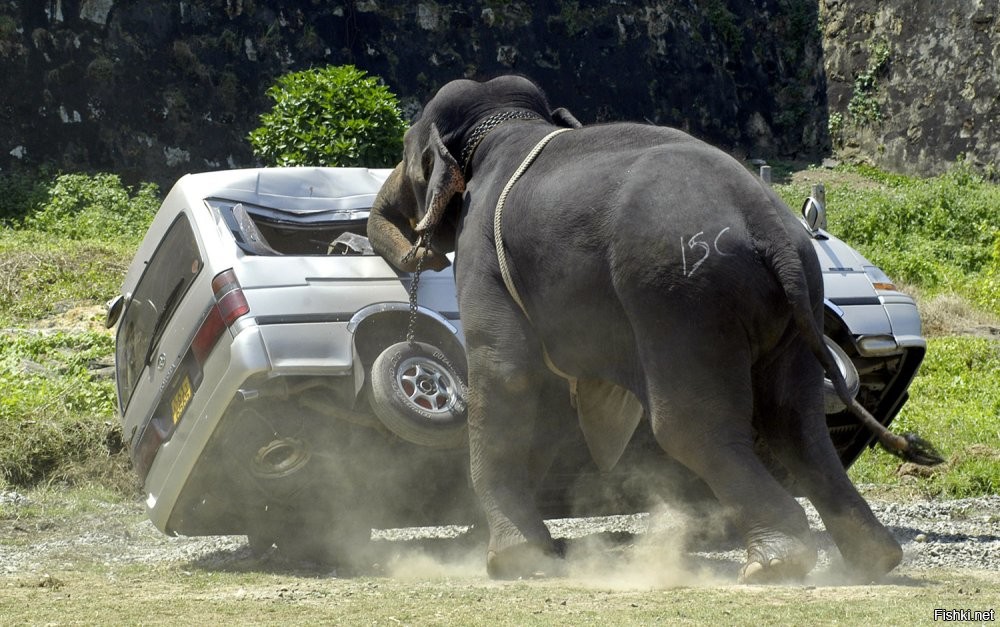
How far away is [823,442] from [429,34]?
44.8ft

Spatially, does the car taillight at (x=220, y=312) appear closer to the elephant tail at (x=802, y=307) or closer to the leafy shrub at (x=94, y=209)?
the elephant tail at (x=802, y=307)

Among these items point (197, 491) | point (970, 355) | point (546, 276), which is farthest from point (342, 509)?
point (970, 355)

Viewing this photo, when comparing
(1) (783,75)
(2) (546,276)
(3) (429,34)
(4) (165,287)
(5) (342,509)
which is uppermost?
(2) (546,276)

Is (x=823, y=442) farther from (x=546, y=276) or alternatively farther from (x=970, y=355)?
(x=970, y=355)

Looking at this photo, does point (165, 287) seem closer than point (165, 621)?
No

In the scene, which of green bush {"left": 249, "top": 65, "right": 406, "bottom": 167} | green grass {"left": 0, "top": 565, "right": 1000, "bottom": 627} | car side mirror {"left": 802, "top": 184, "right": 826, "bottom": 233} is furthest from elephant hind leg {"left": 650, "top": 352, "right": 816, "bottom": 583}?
green bush {"left": 249, "top": 65, "right": 406, "bottom": 167}

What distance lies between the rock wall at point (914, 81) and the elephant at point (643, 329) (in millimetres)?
13917

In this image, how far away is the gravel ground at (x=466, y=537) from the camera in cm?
671

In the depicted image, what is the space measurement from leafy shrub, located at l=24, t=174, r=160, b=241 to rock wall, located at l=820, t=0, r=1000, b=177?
32.4 ft

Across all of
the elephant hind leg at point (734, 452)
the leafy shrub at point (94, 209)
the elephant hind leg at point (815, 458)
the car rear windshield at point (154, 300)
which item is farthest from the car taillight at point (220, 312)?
the leafy shrub at point (94, 209)

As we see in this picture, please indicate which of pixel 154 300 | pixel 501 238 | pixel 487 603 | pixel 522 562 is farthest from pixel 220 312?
pixel 487 603

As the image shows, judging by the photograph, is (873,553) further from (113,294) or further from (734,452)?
(113,294)

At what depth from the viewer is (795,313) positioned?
5.37 m

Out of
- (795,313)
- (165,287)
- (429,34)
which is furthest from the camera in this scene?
(429,34)
